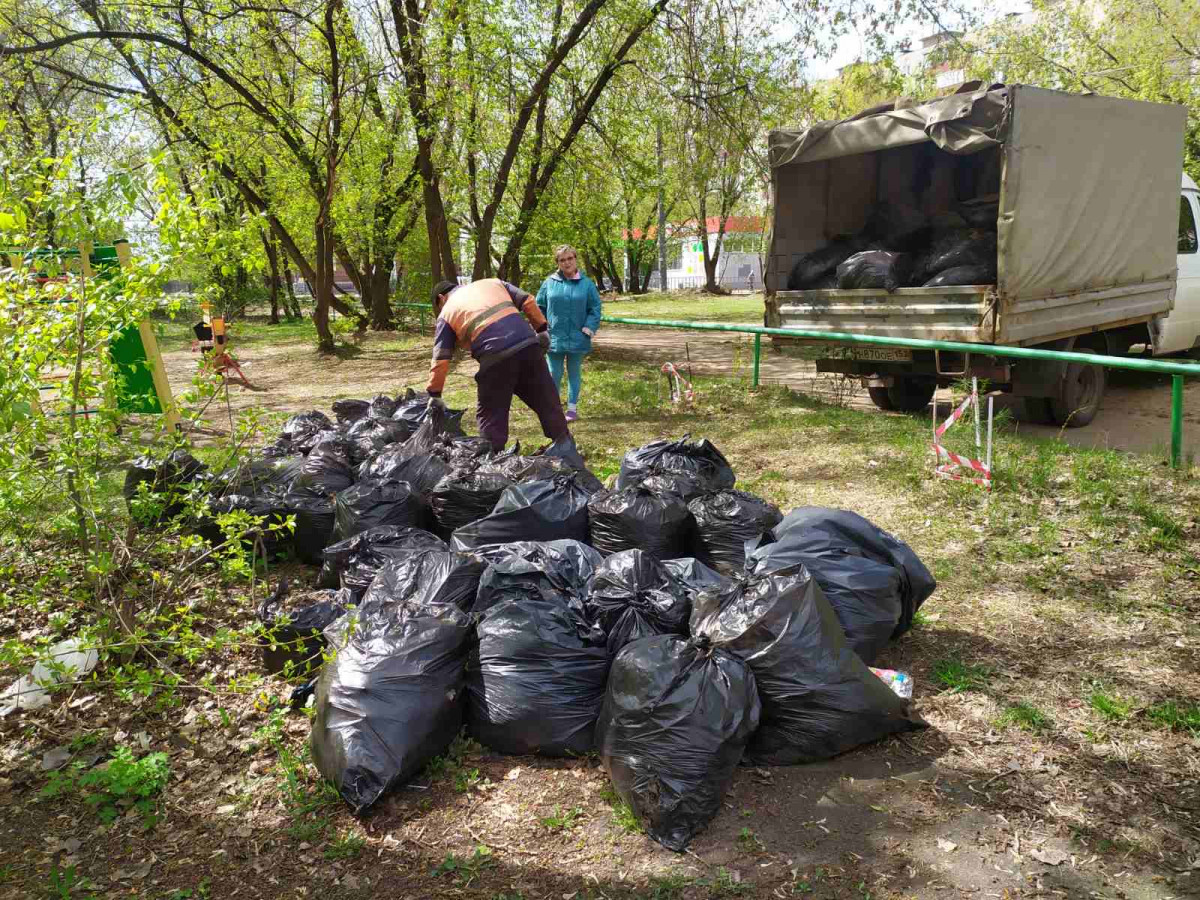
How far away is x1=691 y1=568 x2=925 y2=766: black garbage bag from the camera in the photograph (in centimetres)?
271

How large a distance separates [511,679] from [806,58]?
10.0 metres

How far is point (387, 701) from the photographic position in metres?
2.68

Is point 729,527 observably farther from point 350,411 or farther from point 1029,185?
point 1029,185

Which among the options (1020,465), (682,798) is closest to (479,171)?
(1020,465)

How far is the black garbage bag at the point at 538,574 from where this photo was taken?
10.5 feet

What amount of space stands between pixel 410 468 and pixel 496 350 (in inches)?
44.1

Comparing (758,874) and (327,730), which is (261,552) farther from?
(758,874)

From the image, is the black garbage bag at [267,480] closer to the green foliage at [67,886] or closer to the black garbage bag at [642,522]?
the black garbage bag at [642,522]

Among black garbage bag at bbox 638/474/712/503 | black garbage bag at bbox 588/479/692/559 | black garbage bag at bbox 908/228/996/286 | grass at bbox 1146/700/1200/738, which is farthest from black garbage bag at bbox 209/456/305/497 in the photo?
black garbage bag at bbox 908/228/996/286

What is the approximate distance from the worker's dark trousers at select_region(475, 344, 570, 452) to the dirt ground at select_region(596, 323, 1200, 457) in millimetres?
3254

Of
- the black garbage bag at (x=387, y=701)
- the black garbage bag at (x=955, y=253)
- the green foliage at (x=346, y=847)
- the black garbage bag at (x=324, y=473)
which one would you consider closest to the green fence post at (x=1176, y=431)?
the black garbage bag at (x=955, y=253)

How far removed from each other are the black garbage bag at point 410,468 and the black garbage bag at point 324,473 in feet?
0.39

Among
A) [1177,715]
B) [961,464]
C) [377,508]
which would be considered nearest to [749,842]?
[1177,715]

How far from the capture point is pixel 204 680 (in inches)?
130
